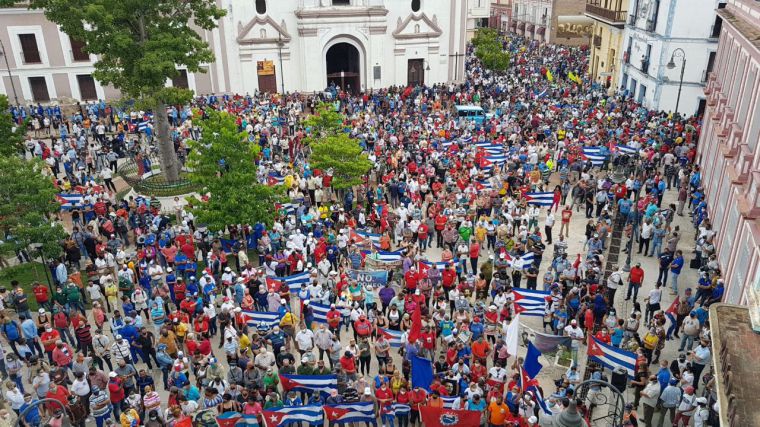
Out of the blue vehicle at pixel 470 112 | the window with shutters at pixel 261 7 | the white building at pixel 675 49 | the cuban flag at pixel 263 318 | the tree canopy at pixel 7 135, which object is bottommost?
the cuban flag at pixel 263 318

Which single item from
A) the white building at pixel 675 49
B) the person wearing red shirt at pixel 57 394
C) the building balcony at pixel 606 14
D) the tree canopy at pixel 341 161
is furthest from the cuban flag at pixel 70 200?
the building balcony at pixel 606 14

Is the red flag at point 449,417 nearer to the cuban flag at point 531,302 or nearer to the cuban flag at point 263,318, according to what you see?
the cuban flag at point 531,302

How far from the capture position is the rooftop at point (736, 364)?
8.34 metres

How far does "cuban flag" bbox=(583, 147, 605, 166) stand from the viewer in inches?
1067

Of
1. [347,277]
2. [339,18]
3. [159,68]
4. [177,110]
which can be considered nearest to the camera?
[347,277]

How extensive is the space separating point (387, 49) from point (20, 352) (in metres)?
38.8

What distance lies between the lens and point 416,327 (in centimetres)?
1450

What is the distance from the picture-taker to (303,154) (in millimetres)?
32156

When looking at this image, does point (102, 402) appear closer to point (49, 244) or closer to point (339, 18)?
point (49, 244)

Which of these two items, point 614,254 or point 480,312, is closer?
point 480,312

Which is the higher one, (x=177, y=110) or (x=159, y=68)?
(x=159, y=68)

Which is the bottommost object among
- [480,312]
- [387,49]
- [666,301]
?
[666,301]

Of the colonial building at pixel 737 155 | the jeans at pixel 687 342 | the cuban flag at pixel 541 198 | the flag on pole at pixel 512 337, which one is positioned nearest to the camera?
the flag on pole at pixel 512 337

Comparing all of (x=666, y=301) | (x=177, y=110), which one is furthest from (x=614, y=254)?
(x=177, y=110)
